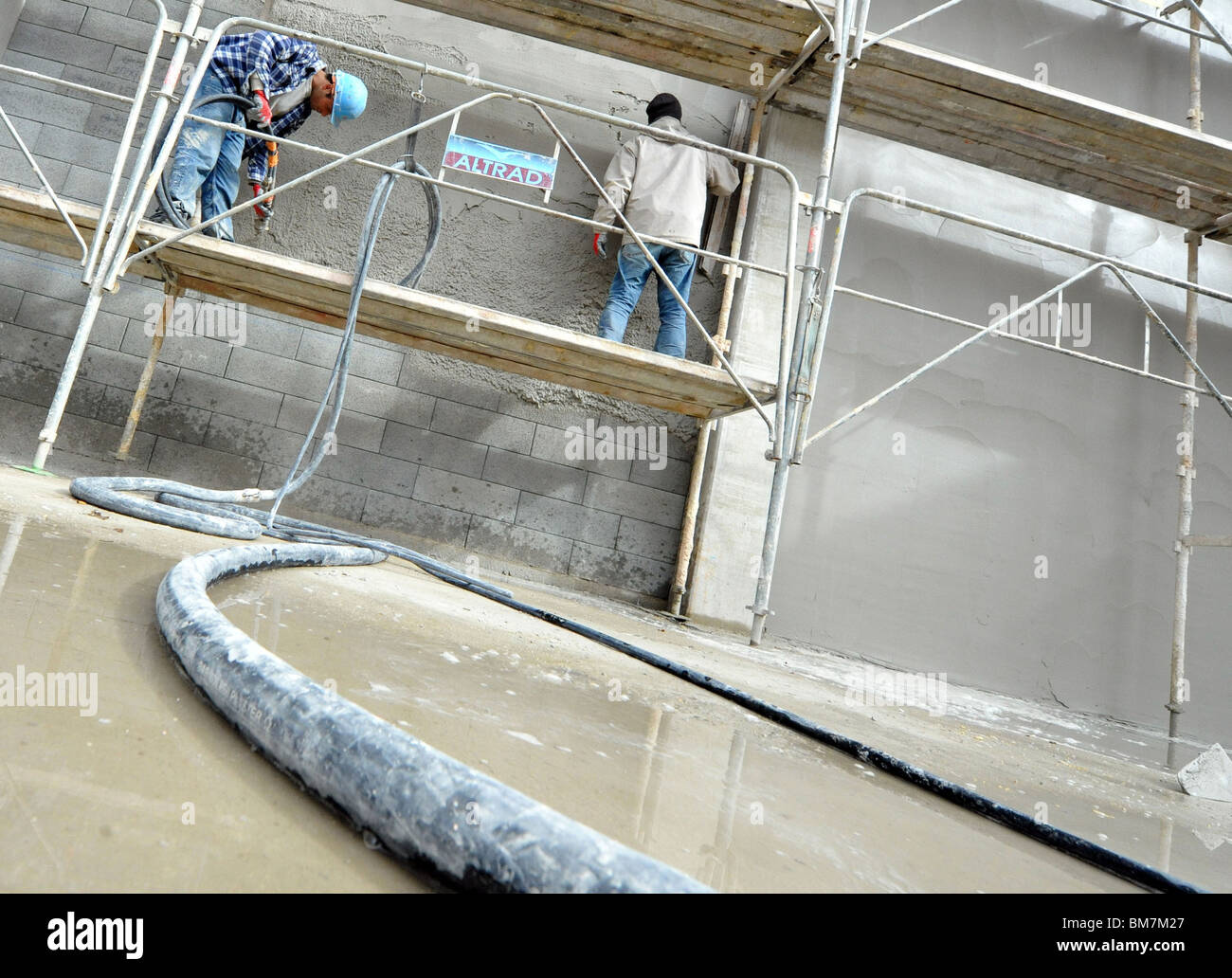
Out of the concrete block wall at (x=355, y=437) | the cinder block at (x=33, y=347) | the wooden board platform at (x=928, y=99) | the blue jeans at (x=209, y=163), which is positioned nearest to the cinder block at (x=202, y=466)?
the concrete block wall at (x=355, y=437)

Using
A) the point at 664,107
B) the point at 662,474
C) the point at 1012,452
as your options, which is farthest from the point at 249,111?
the point at 1012,452

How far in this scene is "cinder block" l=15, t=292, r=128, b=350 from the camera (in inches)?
160

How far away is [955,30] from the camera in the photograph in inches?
184

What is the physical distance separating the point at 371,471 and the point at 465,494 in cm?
53

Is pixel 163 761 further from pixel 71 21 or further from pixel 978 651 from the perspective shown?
pixel 71 21

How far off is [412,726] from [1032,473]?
180 inches

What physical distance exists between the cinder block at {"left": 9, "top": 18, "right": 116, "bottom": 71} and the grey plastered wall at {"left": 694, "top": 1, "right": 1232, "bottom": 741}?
393 centimetres

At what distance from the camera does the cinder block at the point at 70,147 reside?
165 inches

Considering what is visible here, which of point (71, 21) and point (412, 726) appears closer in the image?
point (412, 726)

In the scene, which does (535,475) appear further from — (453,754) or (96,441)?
(453,754)

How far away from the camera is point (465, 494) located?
4.20m
